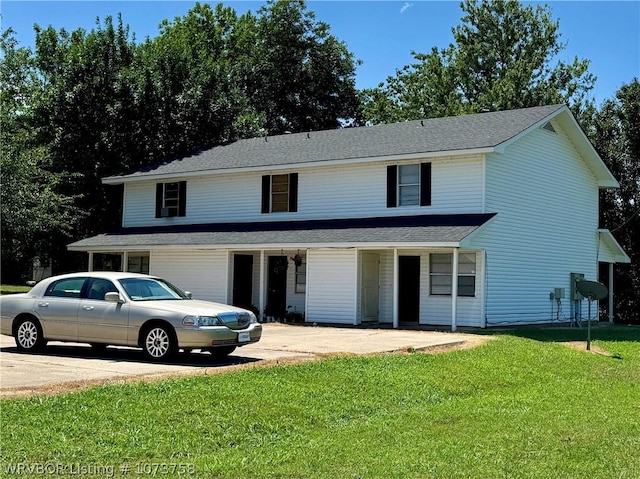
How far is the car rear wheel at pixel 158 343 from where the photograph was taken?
13.3 meters

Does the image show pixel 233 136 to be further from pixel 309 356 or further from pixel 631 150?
pixel 309 356

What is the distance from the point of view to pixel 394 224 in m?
24.3

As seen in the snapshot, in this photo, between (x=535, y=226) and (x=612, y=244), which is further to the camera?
(x=612, y=244)

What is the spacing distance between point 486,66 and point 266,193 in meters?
26.1

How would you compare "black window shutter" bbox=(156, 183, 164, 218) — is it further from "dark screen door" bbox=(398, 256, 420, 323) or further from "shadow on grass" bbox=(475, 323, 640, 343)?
"shadow on grass" bbox=(475, 323, 640, 343)

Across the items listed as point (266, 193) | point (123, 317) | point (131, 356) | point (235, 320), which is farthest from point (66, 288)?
point (266, 193)

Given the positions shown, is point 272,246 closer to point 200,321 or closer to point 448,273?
point 448,273

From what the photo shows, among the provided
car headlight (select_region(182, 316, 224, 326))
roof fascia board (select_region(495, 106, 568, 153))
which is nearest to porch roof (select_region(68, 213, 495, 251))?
roof fascia board (select_region(495, 106, 568, 153))

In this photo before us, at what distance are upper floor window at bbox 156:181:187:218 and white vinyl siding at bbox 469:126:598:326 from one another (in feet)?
41.3

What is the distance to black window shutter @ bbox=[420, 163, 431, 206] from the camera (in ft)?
80.4

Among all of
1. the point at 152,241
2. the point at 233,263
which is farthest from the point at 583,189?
the point at 152,241

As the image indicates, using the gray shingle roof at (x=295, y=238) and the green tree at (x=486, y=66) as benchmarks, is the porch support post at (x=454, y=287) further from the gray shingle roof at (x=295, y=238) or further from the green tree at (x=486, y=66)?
the green tree at (x=486, y=66)

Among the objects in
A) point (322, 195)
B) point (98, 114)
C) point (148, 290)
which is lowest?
point (148, 290)

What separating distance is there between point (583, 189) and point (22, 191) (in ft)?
68.5
